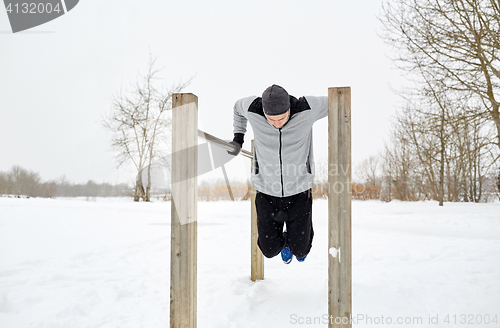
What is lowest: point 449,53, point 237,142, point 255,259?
point 255,259

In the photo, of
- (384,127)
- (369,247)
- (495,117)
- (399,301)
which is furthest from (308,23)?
(399,301)

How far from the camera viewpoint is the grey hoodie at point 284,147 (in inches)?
60.9

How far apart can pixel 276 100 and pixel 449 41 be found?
5.31 m

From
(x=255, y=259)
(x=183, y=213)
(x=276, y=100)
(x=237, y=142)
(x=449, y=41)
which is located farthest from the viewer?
(x=449, y=41)

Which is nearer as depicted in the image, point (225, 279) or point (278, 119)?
point (278, 119)

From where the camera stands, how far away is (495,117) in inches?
211

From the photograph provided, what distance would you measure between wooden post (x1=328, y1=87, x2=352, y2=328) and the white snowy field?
2.34 ft

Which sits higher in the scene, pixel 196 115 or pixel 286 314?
pixel 196 115

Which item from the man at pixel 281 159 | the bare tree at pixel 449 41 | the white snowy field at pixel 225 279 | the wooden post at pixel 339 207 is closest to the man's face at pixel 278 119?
the man at pixel 281 159

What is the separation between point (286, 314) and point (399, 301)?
33.0 inches

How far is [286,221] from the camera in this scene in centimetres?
184

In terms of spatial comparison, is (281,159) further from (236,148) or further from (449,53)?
(449,53)

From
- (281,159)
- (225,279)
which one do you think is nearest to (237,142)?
(281,159)

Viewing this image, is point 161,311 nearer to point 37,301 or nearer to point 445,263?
point 37,301
